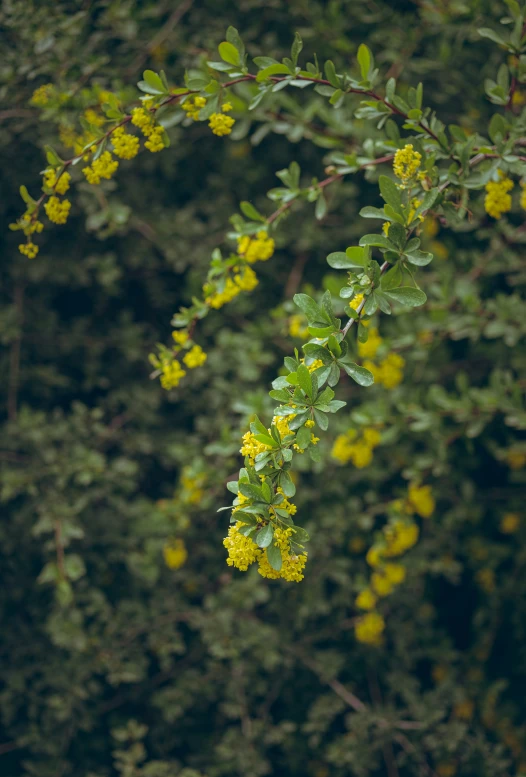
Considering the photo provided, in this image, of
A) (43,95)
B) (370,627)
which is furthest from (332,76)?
(370,627)

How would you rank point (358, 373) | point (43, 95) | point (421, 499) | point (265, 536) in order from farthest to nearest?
1. point (421, 499)
2. point (43, 95)
3. point (358, 373)
4. point (265, 536)

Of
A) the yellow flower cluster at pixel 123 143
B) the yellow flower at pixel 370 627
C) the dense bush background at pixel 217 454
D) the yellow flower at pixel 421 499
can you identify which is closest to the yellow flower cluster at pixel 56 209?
the yellow flower cluster at pixel 123 143

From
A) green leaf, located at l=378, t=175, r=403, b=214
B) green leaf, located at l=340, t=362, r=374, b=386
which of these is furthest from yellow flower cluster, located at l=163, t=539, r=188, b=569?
green leaf, located at l=378, t=175, r=403, b=214

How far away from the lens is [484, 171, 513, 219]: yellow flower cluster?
1443 mm

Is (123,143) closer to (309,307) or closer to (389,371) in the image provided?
(309,307)

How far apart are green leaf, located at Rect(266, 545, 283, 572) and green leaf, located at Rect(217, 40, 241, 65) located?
0.98m

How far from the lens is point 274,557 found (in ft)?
3.37

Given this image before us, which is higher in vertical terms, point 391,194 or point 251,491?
point 391,194

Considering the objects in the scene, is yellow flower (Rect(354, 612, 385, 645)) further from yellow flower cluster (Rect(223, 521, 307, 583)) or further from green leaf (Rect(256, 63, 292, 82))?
green leaf (Rect(256, 63, 292, 82))

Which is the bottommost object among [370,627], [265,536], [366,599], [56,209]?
[370,627]

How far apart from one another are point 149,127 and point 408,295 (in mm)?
654

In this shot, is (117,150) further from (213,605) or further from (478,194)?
(213,605)

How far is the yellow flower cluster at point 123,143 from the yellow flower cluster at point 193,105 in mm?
126

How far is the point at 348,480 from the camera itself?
2434mm
